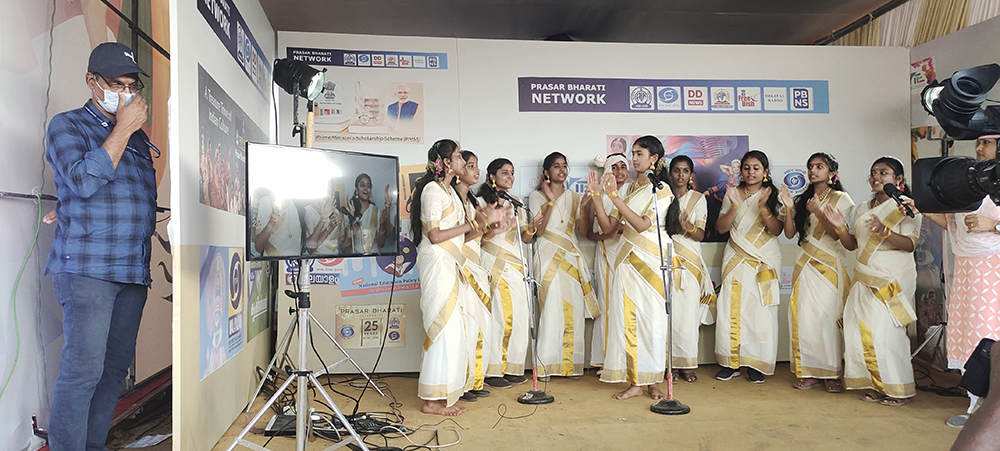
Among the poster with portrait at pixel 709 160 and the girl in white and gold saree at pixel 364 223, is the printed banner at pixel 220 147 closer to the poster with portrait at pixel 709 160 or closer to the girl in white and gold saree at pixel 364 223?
the girl in white and gold saree at pixel 364 223

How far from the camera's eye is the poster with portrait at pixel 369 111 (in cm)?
459

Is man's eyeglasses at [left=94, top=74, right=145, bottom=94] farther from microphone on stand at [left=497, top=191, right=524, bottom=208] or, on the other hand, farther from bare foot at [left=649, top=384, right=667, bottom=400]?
bare foot at [left=649, top=384, right=667, bottom=400]

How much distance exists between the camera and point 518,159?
4.77 meters

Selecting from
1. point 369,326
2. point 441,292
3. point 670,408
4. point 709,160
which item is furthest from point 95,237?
point 709,160

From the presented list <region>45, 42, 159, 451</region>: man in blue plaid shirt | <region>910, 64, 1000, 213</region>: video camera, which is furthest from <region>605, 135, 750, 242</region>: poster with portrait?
<region>45, 42, 159, 451</region>: man in blue plaid shirt

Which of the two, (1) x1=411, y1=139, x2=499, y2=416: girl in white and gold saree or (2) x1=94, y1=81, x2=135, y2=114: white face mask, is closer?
(2) x1=94, y1=81, x2=135, y2=114: white face mask

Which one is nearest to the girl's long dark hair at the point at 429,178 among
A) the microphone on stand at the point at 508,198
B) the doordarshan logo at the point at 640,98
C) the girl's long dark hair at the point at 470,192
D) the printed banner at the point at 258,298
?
the girl's long dark hair at the point at 470,192

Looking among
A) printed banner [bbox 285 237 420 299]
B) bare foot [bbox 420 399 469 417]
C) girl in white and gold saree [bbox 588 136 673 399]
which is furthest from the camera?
printed banner [bbox 285 237 420 299]

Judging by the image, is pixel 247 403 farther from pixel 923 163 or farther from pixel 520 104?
pixel 923 163

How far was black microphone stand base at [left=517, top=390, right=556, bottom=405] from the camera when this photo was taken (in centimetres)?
375

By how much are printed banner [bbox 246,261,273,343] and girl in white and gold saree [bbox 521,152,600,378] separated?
1.78 meters

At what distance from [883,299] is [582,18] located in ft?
12.2

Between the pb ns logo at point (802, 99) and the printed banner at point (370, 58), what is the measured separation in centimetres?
280

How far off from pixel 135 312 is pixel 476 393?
6.81 feet
